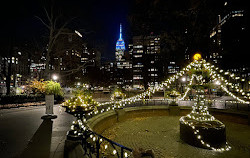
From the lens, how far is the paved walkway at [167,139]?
4945 millimetres

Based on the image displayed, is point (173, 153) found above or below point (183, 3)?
below

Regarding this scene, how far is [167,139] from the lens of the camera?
615cm

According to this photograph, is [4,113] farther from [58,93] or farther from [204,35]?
[204,35]

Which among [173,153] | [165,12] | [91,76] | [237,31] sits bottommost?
[173,153]

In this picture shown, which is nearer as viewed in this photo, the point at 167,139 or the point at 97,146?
the point at 97,146

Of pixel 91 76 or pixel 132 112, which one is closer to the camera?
pixel 132 112

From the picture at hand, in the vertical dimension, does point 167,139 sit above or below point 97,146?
below

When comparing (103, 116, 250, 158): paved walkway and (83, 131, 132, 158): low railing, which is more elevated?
(83, 131, 132, 158): low railing

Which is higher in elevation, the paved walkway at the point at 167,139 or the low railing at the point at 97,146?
the low railing at the point at 97,146

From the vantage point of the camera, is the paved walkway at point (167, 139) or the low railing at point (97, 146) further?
the paved walkway at point (167, 139)

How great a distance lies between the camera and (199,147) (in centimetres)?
540

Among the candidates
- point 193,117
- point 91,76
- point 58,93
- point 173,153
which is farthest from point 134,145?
point 91,76

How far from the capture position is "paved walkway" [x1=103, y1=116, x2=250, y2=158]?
4.95 m

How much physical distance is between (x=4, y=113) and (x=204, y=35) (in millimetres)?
16795
